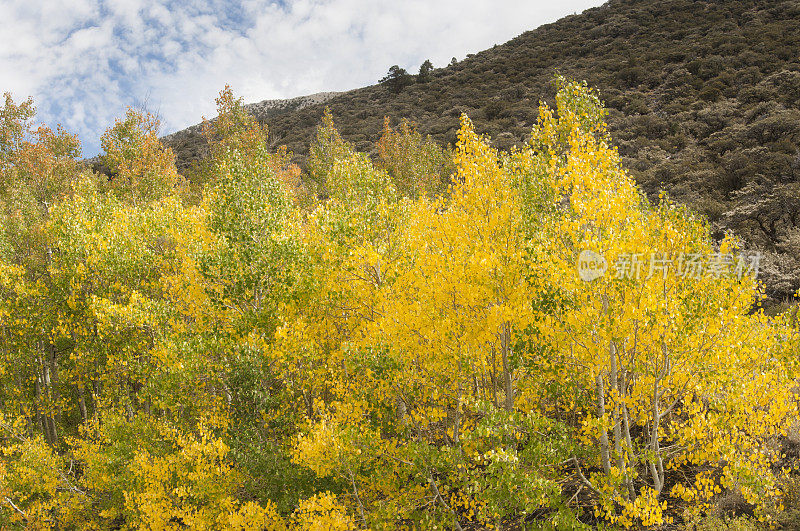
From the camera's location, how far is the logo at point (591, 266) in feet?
27.0

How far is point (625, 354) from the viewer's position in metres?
9.23

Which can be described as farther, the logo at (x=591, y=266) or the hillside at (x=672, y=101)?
the hillside at (x=672, y=101)

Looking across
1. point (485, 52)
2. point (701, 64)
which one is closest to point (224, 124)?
point (701, 64)

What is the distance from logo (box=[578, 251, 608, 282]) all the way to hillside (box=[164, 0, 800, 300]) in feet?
51.4

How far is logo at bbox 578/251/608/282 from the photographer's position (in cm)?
823

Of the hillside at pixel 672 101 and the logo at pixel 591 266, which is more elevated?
the hillside at pixel 672 101

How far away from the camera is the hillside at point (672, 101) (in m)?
26.6

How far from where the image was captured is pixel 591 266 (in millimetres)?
8391

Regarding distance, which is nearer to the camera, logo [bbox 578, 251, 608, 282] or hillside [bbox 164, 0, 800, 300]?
logo [bbox 578, 251, 608, 282]

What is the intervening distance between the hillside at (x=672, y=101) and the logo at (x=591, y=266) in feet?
51.4

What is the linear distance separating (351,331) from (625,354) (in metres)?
7.55

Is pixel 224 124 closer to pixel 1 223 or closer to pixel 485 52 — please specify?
pixel 1 223

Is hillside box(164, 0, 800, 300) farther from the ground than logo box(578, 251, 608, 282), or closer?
farther from the ground

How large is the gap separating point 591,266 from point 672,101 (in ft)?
151
